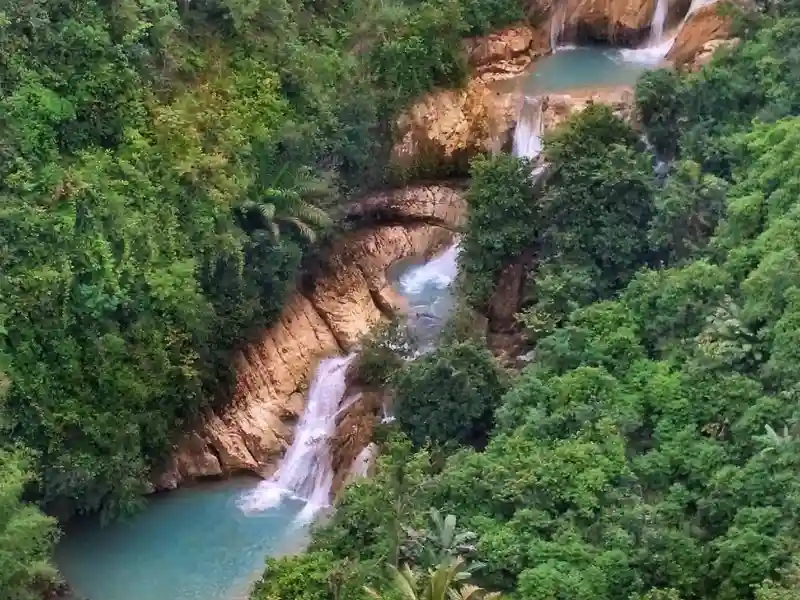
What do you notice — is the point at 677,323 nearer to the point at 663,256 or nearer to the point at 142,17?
the point at 663,256

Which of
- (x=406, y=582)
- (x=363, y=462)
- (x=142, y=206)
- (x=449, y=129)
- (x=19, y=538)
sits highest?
(x=142, y=206)

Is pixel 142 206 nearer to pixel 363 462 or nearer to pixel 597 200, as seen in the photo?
pixel 363 462

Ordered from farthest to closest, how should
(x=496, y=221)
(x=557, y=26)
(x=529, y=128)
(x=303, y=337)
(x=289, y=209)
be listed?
(x=557, y=26)
(x=529, y=128)
(x=303, y=337)
(x=289, y=209)
(x=496, y=221)

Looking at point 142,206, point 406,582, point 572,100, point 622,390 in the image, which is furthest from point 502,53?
point 406,582

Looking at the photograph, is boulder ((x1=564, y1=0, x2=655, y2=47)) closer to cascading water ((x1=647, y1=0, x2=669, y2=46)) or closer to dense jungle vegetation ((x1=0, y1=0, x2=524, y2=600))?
cascading water ((x1=647, y1=0, x2=669, y2=46))

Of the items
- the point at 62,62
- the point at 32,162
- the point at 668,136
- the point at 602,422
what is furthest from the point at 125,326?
the point at 668,136

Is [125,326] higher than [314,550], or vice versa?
[125,326]

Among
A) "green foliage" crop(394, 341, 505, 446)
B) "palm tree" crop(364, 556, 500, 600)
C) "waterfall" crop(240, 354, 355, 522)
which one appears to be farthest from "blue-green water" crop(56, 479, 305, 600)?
"palm tree" crop(364, 556, 500, 600)
